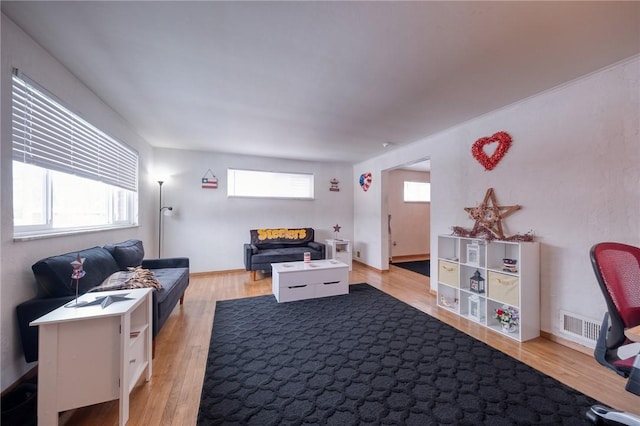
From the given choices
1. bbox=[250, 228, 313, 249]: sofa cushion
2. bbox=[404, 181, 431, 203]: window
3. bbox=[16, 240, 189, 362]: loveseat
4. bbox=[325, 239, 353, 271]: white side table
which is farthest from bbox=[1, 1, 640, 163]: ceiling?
bbox=[404, 181, 431, 203]: window

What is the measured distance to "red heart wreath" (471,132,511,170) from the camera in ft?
8.94

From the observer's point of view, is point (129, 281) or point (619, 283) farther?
point (129, 281)

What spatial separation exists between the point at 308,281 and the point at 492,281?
2.16 m

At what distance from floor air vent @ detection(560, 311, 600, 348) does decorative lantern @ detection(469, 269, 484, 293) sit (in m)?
0.67

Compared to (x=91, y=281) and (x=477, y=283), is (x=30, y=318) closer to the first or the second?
(x=91, y=281)

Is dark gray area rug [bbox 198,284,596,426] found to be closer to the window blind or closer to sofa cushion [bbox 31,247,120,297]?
sofa cushion [bbox 31,247,120,297]

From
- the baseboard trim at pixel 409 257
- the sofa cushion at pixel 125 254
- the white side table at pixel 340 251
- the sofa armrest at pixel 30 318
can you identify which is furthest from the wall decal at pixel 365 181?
the sofa armrest at pixel 30 318

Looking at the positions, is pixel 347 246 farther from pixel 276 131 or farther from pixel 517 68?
pixel 517 68

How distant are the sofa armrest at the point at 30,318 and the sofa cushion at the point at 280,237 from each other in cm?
324

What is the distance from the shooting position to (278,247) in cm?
495

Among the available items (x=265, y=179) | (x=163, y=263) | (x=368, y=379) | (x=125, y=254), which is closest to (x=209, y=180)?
(x=265, y=179)

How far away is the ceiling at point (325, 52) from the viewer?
1441 millimetres

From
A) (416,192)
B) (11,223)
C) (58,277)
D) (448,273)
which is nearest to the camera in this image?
(11,223)

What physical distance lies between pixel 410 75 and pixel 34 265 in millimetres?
3122
